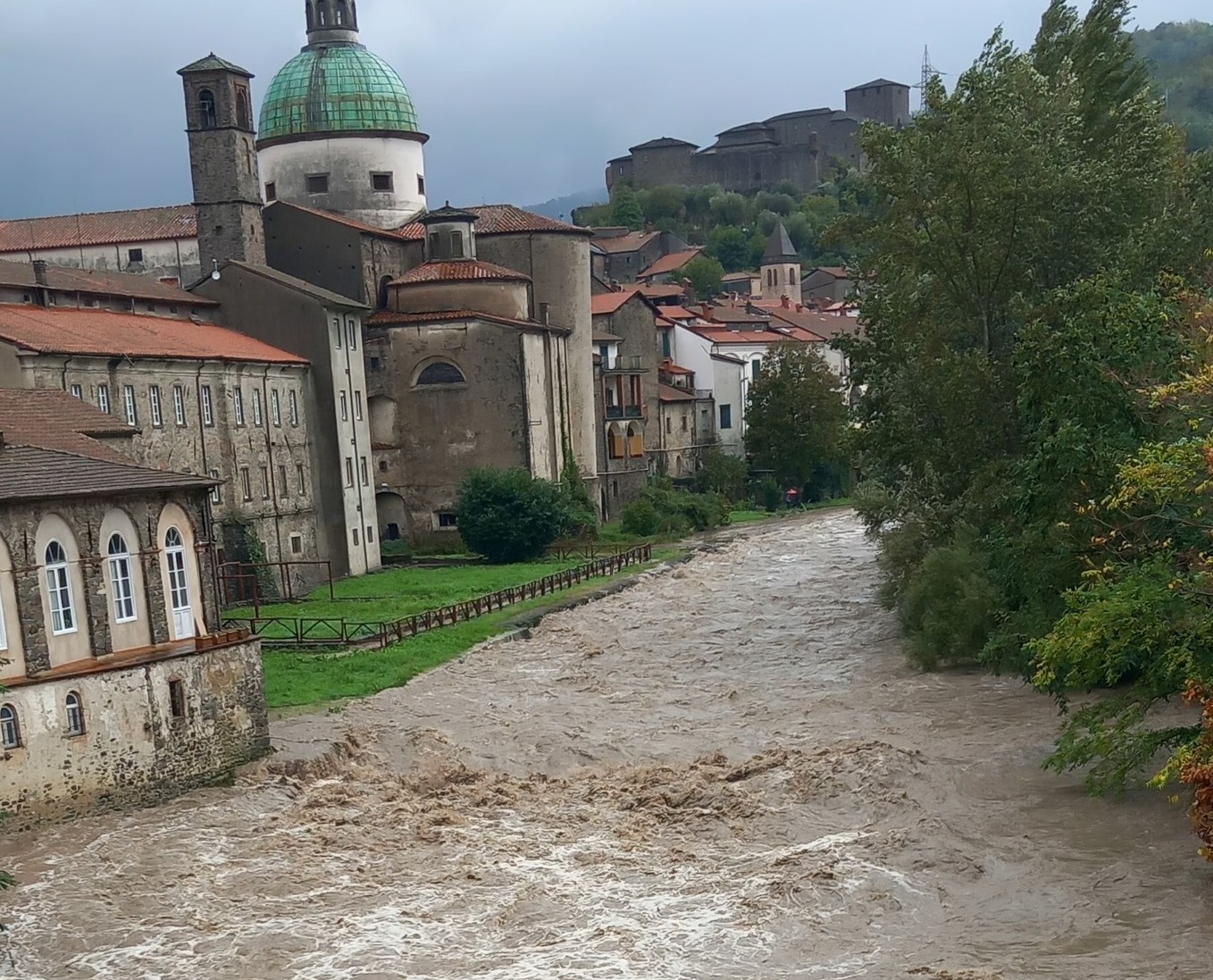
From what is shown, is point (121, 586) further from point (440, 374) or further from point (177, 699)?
point (440, 374)

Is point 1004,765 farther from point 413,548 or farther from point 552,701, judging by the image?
point 413,548

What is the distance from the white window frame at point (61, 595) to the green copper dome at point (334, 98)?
45.4m

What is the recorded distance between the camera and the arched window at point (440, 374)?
59344mm

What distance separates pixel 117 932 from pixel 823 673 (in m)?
18.8

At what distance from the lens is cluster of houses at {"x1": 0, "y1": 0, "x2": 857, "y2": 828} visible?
79.1 ft

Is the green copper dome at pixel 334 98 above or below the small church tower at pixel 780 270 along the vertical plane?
above

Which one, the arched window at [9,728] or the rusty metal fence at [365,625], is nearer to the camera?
the arched window at [9,728]

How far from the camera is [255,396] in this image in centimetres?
4862

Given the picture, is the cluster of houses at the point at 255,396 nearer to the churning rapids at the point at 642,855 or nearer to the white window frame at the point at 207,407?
the white window frame at the point at 207,407

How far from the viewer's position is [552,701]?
107 feet

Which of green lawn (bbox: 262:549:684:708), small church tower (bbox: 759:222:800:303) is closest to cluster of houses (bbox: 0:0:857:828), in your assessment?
green lawn (bbox: 262:549:684:708)

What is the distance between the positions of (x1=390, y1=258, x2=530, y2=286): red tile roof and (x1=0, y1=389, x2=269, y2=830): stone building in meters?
32.6

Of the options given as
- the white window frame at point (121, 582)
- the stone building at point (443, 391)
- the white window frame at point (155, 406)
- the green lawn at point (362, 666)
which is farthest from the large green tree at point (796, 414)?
the white window frame at point (121, 582)

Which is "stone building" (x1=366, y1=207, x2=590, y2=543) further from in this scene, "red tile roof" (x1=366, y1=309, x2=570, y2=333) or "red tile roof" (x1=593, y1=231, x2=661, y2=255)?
"red tile roof" (x1=593, y1=231, x2=661, y2=255)
